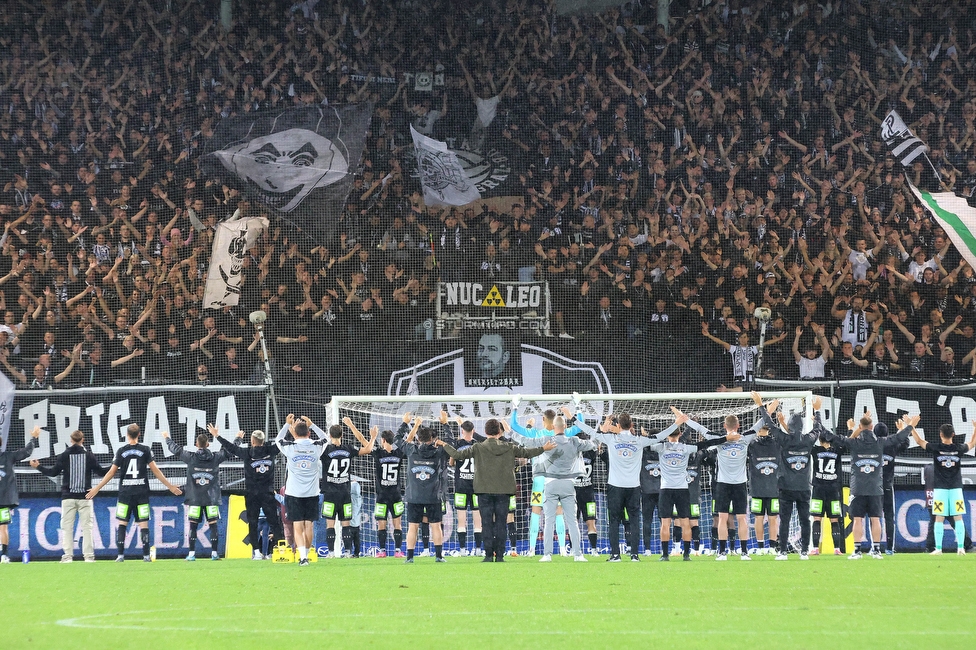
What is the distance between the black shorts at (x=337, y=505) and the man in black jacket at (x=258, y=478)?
0.68m

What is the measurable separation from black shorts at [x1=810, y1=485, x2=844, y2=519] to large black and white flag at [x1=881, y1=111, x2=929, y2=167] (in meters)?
9.82

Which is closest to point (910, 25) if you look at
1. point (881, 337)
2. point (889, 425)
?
point (881, 337)

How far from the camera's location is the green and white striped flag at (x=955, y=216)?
19484mm

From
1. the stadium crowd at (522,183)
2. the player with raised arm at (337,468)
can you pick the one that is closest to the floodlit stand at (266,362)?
the stadium crowd at (522,183)

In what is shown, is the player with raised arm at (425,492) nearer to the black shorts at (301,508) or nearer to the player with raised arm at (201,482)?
the black shorts at (301,508)

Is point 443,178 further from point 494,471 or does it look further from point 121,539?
point 494,471

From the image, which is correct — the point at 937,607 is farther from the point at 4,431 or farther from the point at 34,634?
the point at 4,431

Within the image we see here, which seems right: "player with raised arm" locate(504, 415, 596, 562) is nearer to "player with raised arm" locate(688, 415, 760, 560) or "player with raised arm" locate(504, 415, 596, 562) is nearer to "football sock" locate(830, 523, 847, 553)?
"player with raised arm" locate(688, 415, 760, 560)

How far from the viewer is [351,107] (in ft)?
69.7

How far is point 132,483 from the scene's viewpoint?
1327cm

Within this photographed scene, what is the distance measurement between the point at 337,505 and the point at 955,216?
1302 cm

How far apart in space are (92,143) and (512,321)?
9.12 metres

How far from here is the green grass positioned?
270 inches

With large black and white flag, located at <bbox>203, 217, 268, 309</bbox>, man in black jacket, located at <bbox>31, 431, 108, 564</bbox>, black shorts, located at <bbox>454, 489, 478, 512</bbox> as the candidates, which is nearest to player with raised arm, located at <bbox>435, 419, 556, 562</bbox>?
black shorts, located at <bbox>454, 489, 478, 512</bbox>
